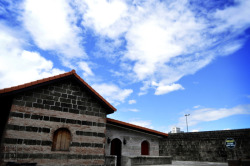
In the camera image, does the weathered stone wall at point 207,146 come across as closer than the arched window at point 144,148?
No

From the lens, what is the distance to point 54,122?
8352 millimetres

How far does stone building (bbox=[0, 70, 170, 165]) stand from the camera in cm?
744

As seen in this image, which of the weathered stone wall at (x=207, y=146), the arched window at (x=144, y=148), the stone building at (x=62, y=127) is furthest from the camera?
the weathered stone wall at (x=207, y=146)

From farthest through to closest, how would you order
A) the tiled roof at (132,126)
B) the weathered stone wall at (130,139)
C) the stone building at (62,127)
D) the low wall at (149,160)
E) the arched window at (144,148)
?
the arched window at (144,148) → the weathered stone wall at (130,139) → the tiled roof at (132,126) → the low wall at (149,160) → the stone building at (62,127)

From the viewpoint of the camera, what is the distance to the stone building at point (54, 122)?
7.44 metres

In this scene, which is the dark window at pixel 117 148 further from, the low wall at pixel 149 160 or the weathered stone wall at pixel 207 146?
the weathered stone wall at pixel 207 146

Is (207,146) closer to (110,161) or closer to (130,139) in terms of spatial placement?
(130,139)

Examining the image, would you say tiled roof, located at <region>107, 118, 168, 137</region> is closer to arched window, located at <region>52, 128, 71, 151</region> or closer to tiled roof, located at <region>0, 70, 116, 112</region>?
tiled roof, located at <region>0, 70, 116, 112</region>

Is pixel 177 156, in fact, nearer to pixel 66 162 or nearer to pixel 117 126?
pixel 117 126

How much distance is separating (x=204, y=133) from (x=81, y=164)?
1424 cm

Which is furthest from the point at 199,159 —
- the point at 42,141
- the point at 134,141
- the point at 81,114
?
the point at 42,141

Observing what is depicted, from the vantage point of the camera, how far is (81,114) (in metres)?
9.24

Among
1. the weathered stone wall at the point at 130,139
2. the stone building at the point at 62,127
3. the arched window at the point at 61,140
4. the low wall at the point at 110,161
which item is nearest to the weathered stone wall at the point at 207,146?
the weathered stone wall at the point at 130,139

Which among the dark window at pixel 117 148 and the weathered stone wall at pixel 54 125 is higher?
the weathered stone wall at pixel 54 125
